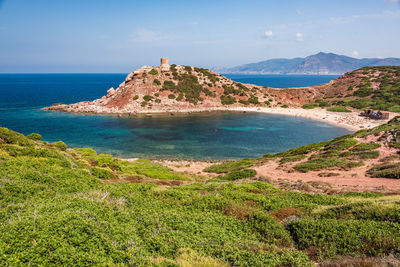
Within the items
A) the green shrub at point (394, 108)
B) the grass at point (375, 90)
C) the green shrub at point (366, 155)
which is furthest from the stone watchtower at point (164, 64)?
the green shrub at point (366, 155)

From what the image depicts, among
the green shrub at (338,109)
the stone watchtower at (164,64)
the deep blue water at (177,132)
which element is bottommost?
the deep blue water at (177,132)

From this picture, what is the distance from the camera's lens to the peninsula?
277ft

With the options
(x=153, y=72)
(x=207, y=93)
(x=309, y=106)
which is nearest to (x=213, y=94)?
(x=207, y=93)

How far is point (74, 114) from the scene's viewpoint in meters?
78.4

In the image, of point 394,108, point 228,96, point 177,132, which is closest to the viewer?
point 177,132

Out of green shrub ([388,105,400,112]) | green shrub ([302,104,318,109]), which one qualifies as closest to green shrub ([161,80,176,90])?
green shrub ([302,104,318,109])

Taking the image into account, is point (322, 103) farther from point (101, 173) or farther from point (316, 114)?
point (101, 173)

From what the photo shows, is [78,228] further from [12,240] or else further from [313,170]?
[313,170]

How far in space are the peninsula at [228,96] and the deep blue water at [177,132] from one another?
11290mm

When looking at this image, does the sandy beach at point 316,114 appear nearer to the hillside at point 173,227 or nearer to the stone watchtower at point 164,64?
the stone watchtower at point 164,64

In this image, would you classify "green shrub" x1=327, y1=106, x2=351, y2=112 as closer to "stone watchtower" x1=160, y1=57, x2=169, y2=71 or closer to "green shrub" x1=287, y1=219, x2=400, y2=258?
"stone watchtower" x1=160, y1=57, x2=169, y2=71

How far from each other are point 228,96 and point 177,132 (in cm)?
4915

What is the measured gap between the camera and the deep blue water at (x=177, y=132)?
4441 centimetres

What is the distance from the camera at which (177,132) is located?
5703cm
